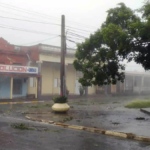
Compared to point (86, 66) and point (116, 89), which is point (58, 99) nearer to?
point (86, 66)

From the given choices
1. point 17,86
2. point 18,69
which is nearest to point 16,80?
point 17,86

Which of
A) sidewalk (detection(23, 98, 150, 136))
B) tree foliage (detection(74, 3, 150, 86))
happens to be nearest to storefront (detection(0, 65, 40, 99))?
sidewalk (detection(23, 98, 150, 136))

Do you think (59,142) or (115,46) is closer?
(59,142)

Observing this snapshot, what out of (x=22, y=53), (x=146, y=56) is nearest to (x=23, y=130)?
(x=146, y=56)

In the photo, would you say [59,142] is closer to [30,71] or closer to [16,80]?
[30,71]

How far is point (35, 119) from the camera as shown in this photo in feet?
46.6

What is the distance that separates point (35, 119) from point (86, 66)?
13.4 feet

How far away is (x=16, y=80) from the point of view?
32062 millimetres

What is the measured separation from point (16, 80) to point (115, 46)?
74.1 ft

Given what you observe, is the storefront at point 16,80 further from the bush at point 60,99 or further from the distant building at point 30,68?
the bush at point 60,99

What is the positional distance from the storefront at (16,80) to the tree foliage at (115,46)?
1535 cm

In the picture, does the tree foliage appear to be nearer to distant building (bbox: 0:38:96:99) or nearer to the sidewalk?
the sidewalk

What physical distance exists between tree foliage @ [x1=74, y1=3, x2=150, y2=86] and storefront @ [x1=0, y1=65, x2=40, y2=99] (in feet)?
50.4

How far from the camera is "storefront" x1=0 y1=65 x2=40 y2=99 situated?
2878 cm
